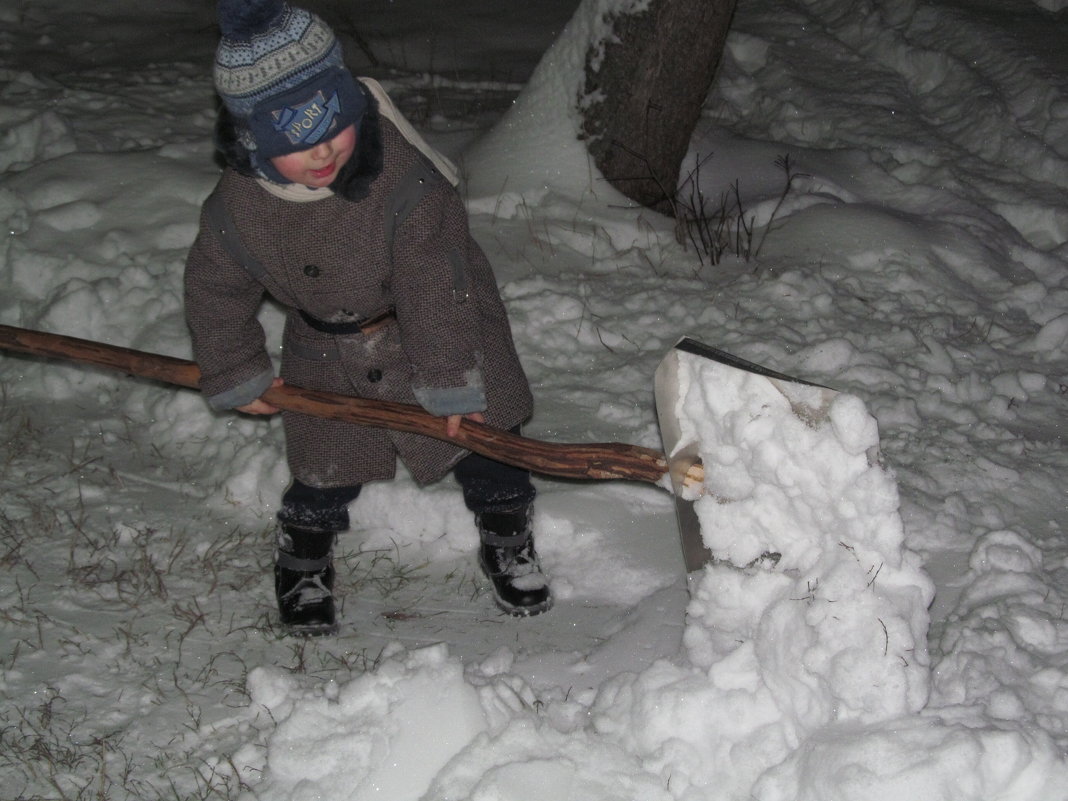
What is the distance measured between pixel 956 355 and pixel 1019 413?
1.10 ft

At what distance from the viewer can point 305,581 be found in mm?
2805

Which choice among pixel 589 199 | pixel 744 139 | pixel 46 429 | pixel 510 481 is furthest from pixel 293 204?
pixel 744 139

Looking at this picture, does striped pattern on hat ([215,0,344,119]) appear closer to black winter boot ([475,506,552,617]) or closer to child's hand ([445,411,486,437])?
child's hand ([445,411,486,437])

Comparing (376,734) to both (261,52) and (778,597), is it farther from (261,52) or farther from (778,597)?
(261,52)

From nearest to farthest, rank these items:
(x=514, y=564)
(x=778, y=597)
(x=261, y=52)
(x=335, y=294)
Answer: (x=261, y=52), (x=778, y=597), (x=335, y=294), (x=514, y=564)

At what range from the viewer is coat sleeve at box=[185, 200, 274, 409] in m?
2.48

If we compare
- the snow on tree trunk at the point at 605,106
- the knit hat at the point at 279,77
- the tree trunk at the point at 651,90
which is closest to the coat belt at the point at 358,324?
the knit hat at the point at 279,77

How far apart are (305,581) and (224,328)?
691mm

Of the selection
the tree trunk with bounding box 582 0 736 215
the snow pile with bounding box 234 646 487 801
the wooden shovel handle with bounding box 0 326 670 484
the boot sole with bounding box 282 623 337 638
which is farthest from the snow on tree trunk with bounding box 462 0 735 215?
the snow pile with bounding box 234 646 487 801

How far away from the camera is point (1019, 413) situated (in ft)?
11.5

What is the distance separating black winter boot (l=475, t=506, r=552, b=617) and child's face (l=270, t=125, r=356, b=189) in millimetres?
997

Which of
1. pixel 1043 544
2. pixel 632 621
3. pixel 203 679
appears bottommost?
pixel 203 679

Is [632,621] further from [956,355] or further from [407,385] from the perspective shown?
[956,355]

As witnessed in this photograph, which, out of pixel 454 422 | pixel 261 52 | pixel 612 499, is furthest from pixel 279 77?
pixel 612 499
